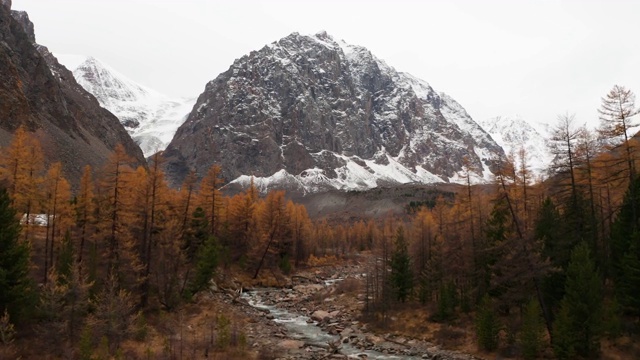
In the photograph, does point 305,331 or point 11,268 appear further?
point 305,331

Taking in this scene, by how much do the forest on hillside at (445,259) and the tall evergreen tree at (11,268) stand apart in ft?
0.26

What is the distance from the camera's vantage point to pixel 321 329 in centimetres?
4325

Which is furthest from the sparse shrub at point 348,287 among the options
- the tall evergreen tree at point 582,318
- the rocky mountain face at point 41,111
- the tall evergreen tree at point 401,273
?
the rocky mountain face at point 41,111

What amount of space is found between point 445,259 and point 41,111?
13843 centimetres

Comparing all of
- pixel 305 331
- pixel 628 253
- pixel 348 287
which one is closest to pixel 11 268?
pixel 305 331

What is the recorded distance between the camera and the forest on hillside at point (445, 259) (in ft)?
91.7

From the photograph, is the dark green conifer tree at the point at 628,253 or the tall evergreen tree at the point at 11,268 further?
the dark green conifer tree at the point at 628,253

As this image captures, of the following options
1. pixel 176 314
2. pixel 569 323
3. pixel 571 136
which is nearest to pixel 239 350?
pixel 176 314

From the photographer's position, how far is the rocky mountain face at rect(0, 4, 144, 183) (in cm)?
11562

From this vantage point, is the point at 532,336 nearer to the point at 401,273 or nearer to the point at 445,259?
the point at 445,259

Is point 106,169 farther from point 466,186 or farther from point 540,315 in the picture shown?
point 540,315

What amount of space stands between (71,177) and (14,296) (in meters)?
95.6

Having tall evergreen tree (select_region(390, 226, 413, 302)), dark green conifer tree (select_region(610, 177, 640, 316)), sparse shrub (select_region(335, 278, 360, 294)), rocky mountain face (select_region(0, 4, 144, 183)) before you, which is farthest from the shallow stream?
rocky mountain face (select_region(0, 4, 144, 183))

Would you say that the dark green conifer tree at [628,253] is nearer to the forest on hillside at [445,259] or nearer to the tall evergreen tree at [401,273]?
the forest on hillside at [445,259]
